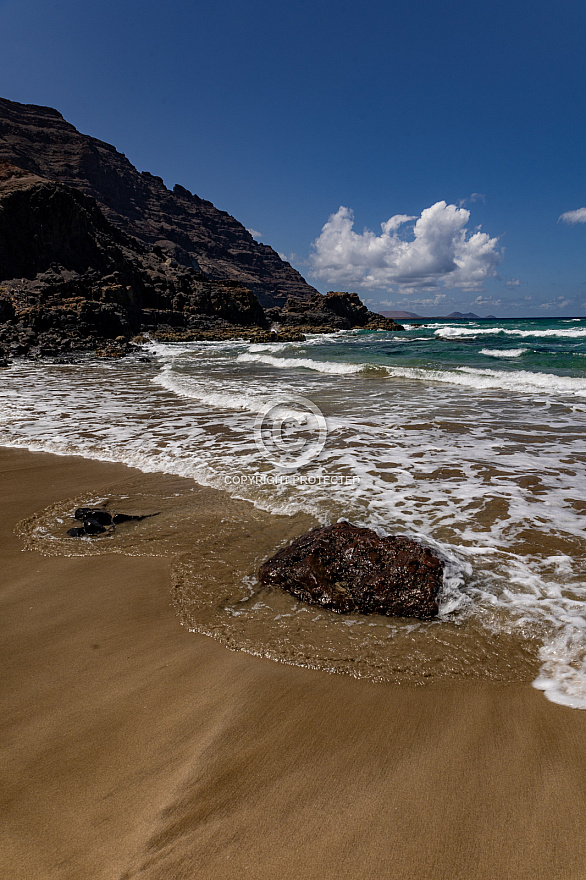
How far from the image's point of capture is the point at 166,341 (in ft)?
116

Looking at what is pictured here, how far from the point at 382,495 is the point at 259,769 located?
119 inches

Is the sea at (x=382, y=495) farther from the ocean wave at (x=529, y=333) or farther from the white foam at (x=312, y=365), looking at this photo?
the ocean wave at (x=529, y=333)

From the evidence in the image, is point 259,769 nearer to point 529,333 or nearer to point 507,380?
point 507,380

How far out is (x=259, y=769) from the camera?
1591 mm

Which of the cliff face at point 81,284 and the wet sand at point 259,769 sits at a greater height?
the cliff face at point 81,284

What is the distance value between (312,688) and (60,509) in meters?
3.30

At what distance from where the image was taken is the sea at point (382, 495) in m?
2.27

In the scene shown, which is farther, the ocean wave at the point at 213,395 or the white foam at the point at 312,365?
the white foam at the point at 312,365

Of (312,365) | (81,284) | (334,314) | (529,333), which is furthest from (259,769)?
(334,314)

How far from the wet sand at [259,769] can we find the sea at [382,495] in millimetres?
228

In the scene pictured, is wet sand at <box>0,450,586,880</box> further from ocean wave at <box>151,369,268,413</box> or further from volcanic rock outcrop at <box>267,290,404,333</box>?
volcanic rock outcrop at <box>267,290,404,333</box>

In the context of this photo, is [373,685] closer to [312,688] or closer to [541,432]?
[312,688]

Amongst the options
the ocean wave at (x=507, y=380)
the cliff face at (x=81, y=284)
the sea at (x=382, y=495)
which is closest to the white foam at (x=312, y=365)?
the ocean wave at (x=507, y=380)

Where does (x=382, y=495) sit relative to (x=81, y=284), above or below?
below
